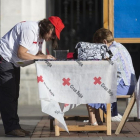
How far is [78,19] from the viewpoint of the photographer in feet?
38.3

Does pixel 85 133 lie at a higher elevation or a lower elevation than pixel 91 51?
lower

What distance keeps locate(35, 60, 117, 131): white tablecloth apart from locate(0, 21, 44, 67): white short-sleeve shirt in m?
0.28

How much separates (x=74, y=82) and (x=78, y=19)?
5979 millimetres

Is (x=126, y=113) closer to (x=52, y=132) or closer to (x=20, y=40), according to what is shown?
(x=52, y=132)

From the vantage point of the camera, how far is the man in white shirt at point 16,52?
5824mm

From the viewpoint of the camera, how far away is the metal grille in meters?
11.6

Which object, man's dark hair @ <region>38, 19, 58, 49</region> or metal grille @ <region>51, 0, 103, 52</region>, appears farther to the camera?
metal grille @ <region>51, 0, 103, 52</region>

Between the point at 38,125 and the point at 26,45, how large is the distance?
174 centimetres

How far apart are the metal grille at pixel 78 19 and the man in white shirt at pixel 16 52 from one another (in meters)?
5.63

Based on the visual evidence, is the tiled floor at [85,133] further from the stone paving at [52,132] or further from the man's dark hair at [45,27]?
the man's dark hair at [45,27]

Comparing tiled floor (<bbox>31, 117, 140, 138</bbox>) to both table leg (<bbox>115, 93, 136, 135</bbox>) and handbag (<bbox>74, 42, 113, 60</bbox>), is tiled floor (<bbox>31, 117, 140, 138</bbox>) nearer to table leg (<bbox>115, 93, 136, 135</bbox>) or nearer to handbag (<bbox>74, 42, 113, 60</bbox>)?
table leg (<bbox>115, 93, 136, 135</bbox>)

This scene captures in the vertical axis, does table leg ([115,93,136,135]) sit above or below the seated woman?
below

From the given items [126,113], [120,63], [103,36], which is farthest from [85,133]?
[103,36]

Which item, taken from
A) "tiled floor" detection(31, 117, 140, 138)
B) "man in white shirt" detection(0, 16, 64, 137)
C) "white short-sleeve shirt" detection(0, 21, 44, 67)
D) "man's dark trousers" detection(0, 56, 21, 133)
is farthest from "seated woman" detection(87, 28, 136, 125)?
"man's dark trousers" detection(0, 56, 21, 133)
